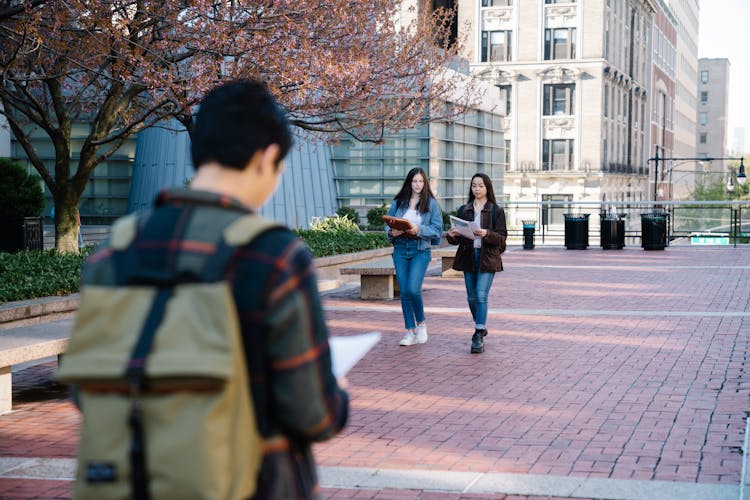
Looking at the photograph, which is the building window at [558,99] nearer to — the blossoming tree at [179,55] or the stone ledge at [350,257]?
the stone ledge at [350,257]

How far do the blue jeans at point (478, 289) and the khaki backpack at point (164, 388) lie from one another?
8.80 m

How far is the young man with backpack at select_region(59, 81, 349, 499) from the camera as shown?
221 cm

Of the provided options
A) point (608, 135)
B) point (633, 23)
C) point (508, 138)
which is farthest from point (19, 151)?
point (633, 23)

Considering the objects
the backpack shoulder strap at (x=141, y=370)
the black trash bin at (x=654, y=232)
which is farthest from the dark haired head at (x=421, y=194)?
the black trash bin at (x=654, y=232)

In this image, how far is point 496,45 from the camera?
68750mm

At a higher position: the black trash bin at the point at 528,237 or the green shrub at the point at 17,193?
the green shrub at the point at 17,193

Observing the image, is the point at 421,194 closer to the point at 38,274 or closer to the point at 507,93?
the point at 38,274

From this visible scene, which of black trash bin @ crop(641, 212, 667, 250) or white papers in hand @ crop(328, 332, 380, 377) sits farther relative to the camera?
black trash bin @ crop(641, 212, 667, 250)

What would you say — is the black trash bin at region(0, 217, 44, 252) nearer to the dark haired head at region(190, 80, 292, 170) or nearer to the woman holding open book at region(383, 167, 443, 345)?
the woman holding open book at region(383, 167, 443, 345)

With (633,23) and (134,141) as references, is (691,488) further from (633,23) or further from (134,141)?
(633,23)

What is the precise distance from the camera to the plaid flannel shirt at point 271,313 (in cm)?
237

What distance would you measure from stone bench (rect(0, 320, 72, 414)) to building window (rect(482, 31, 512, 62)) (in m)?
62.1

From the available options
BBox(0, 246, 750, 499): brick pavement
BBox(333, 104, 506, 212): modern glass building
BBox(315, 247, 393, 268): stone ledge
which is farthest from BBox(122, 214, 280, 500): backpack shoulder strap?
BBox(333, 104, 506, 212): modern glass building

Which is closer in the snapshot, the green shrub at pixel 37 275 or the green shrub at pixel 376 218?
the green shrub at pixel 37 275
